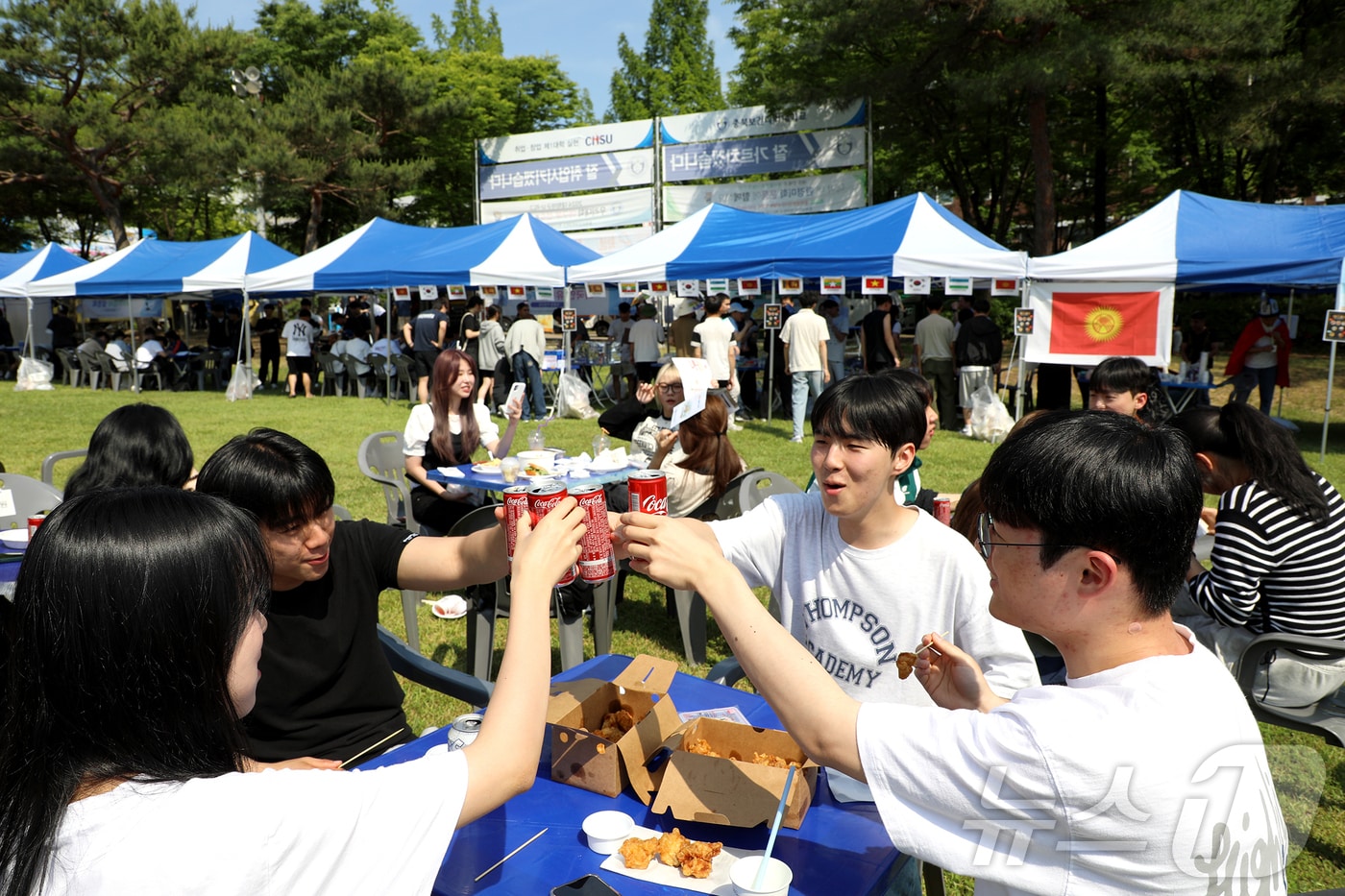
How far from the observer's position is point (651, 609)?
566cm

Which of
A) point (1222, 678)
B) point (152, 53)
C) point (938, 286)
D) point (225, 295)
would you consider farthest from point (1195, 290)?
point (152, 53)

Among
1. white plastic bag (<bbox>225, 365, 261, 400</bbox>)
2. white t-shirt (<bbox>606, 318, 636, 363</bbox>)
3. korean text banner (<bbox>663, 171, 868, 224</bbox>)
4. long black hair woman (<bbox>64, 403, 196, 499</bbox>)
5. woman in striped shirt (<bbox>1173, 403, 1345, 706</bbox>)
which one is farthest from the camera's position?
korean text banner (<bbox>663, 171, 868, 224</bbox>)

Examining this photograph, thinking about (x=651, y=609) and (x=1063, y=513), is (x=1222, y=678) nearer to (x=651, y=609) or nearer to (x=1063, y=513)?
(x=1063, y=513)

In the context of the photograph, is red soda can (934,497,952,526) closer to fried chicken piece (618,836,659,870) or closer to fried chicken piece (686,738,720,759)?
fried chicken piece (686,738,720,759)

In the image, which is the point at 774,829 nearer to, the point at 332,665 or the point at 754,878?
the point at 754,878

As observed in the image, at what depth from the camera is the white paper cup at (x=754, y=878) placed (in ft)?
4.83

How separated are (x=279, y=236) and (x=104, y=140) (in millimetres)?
11080

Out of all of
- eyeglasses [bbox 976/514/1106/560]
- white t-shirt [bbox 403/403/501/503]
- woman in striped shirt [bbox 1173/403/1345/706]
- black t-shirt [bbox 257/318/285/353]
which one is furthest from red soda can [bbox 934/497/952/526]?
black t-shirt [bbox 257/318/285/353]

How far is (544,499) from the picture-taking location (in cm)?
174

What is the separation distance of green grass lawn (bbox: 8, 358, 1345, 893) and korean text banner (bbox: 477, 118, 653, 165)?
38.8 ft

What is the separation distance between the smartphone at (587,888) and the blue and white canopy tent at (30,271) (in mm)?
22237

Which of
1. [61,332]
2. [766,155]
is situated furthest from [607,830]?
[61,332]

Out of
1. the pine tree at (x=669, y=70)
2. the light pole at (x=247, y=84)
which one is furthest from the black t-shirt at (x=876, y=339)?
the pine tree at (x=669, y=70)

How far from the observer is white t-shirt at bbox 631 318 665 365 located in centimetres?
1450
